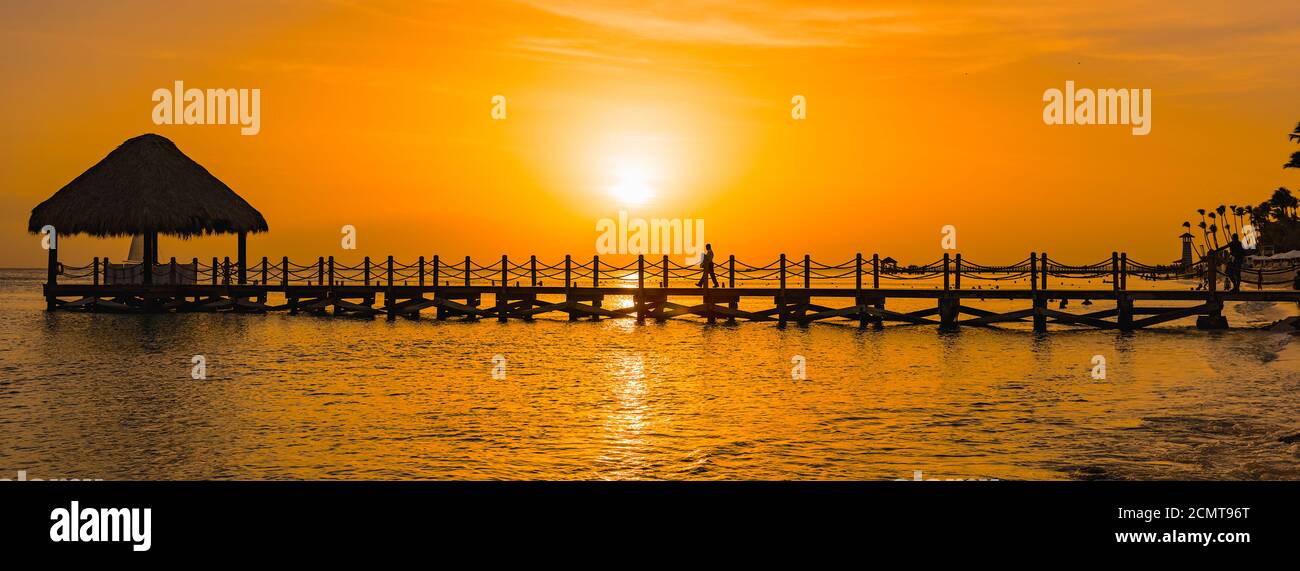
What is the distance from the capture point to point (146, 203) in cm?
3956

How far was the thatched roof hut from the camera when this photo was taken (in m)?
39.6

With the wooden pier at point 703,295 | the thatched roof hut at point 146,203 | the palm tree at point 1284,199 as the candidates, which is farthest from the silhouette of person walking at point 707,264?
the palm tree at point 1284,199

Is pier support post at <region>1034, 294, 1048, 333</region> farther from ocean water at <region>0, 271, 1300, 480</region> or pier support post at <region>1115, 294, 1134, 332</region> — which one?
ocean water at <region>0, 271, 1300, 480</region>

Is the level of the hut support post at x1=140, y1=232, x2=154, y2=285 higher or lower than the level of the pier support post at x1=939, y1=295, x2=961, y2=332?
higher

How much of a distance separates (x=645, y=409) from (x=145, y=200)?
31.2m

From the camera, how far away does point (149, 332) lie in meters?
30.8

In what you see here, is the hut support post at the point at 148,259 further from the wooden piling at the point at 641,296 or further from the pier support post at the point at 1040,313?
the pier support post at the point at 1040,313

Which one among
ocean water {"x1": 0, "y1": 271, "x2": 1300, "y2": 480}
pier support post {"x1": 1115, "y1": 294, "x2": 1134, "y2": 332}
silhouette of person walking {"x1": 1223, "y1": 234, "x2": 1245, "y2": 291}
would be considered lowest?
ocean water {"x1": 0, "y1": 271, "x2": 1300, "y2": 480}

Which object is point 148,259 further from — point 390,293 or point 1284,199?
point 1284,199

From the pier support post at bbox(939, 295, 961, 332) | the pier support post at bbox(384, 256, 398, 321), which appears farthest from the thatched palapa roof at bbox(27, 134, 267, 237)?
the pier support post at bbox(939, 295, 961, 332)

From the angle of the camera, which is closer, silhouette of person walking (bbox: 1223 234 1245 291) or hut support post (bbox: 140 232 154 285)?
silhouette of person walking (bbox: 1223 234 1245 291)
